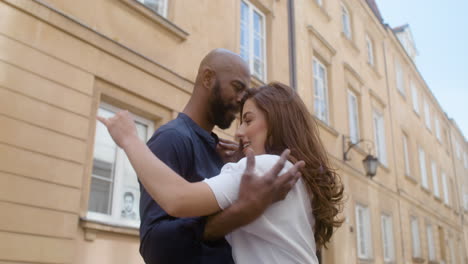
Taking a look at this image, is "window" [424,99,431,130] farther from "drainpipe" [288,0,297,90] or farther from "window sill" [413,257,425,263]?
"drainpipe" [288,0,297,90]

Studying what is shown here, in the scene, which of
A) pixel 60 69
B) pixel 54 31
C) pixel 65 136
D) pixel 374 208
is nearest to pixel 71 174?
pixel 65 136

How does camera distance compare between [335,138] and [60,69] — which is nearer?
[60,69]

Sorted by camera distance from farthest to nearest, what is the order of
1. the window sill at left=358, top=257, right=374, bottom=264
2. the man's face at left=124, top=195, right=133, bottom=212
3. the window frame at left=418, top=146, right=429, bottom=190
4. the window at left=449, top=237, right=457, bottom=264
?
1. the window at left=449, top=237, right=457, bottom=264
2. the window frame at left=418, top=146, right=429, bottom=190
3. the window sill at left=358, top=257, right=374, bottom=264
4. the man's face at left=124, top=195, right=133, bottom=212

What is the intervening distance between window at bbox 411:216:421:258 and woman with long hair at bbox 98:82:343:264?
17724 mm

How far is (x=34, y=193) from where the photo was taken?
15.7ft

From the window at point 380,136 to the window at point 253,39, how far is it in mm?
7944

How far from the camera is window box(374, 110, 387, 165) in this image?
54.4 feet

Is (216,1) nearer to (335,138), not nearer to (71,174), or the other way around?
(71,174)

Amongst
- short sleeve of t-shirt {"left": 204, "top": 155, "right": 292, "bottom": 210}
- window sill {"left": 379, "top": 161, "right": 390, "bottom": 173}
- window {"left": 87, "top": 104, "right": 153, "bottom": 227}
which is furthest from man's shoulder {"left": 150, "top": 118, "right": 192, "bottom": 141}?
window sill {"left": 379, "top": 161, "right": 390, "bottom": 173}

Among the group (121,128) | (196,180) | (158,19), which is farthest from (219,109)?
(158,19)

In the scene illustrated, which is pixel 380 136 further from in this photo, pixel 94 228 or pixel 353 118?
pixel 94 228

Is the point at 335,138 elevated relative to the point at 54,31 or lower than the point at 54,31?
elevated

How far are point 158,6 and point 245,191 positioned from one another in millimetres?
6271

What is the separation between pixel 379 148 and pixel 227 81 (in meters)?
15.3
